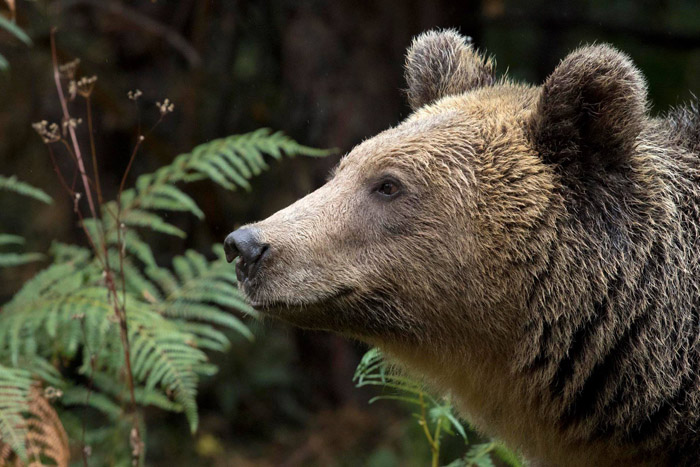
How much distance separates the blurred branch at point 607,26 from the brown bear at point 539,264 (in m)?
7.49

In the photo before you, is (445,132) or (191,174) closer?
(445,132)

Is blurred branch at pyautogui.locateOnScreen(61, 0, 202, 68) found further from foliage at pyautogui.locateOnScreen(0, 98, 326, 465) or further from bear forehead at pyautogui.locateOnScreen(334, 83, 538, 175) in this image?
bear forehead at pyautogui.locateOnScreen(334, 83, 538, 175)

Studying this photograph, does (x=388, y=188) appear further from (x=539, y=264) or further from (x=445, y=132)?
(x=539, y=264)

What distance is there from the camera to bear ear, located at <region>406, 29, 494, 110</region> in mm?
4910

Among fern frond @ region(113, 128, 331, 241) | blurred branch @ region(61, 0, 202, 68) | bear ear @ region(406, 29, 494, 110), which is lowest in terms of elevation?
bear ear @ region(406, 29, 494, 110)

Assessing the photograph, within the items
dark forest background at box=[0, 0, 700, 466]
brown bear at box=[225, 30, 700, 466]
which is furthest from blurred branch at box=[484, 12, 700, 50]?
brown bear at box=[225, 30, 700, 466]

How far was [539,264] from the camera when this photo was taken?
4035mm

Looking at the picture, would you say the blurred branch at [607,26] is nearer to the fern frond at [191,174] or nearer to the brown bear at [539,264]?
the fern frond at [191,174]

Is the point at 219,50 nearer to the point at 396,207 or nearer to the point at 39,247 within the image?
the point at 39,247

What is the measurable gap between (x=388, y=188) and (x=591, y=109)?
102 centimetres

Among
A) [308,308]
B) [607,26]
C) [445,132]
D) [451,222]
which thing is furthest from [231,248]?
[607,26]

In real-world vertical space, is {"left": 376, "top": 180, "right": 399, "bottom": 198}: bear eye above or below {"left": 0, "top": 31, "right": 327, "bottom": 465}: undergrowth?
below

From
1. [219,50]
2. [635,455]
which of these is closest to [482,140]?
[635,455]

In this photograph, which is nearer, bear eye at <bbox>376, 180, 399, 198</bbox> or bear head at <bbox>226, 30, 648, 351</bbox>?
bear head at <bbox>226, 30, 648, 351</bbox>
